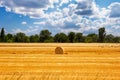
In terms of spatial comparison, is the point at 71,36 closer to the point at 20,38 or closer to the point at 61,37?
the point at 61,37

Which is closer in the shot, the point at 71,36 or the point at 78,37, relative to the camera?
the point at 71,36

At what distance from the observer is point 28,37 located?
124m

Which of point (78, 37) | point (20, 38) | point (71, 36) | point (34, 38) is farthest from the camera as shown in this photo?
point (78, 37)

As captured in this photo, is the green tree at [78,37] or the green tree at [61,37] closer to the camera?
the green tree at [61,37]

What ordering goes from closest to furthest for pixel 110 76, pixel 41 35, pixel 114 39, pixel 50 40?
pixel 110 76, pixel 50 40, pixel 41 35, pixel 114 39

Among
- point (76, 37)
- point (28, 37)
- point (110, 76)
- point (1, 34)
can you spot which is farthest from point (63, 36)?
point (110, 76)

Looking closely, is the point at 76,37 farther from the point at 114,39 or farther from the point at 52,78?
the point at 52,78

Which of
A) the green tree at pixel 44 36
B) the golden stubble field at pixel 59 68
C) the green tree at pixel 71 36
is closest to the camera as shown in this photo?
the golden stubble field at pixel 59 68

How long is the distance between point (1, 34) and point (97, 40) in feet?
158

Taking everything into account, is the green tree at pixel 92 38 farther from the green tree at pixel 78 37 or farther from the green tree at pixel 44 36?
the green tree at pixel 44 36

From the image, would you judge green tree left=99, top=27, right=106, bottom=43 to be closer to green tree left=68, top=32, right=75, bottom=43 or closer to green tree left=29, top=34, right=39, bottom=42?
green tree left=68, top=32, right=75, bottom=43

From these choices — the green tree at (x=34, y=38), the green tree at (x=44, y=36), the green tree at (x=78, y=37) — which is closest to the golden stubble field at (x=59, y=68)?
the green tree at (x=34, y=38)

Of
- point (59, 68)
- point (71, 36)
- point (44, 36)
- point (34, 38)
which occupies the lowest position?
point (59, 68)

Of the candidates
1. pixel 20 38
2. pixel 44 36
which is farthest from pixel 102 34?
pixel 20 38
